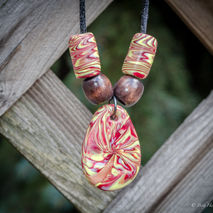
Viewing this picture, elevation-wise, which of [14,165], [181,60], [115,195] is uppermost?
[14,165]

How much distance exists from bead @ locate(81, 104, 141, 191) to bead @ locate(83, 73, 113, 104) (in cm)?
4

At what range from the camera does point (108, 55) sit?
835 mm

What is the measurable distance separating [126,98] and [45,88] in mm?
217

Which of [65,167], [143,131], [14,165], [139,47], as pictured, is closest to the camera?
[139,47]

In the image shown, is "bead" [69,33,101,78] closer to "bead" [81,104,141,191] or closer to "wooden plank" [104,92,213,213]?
"bead" [81,104,141,191]

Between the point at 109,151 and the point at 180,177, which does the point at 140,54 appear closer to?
the point at 109,151

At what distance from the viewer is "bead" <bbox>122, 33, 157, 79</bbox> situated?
54 cm

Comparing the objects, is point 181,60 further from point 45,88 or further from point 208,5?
point 45,88

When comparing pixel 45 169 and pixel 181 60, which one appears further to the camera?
pixel 181 60

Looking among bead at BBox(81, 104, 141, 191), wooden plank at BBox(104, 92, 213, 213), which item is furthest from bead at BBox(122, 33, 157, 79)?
wooden plank at BBox(104, 92, 213, 213)

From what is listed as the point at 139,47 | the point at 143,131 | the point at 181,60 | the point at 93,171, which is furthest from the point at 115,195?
the point at 181,60

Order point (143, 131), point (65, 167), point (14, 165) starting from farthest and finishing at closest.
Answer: point (14, 165)
point (143, 131)
point (65, 167)

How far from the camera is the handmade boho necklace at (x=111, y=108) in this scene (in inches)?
20.7

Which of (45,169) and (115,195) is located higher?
(45,169)
